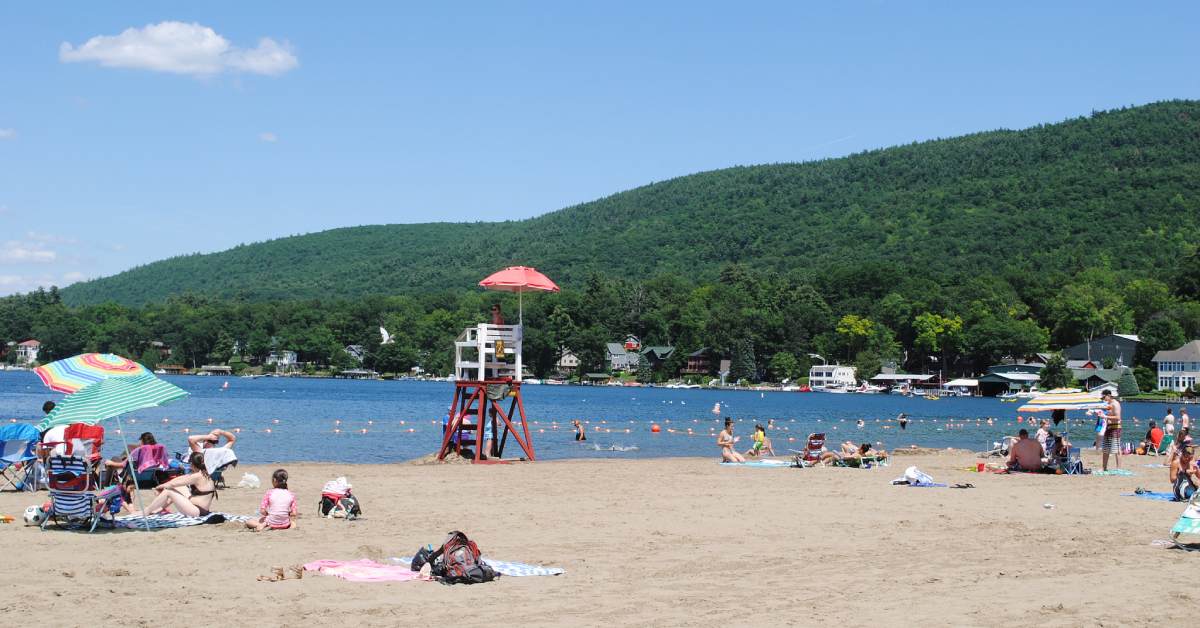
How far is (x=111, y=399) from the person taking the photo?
12.7 metres

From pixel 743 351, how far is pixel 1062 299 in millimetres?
35295

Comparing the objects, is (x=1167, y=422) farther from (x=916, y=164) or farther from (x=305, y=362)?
(x=916, y=164)

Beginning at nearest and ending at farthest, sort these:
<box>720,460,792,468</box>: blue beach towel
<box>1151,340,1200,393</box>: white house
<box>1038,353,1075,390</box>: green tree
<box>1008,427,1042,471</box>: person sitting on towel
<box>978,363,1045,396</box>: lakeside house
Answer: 1. <box>1008,427,1042,471</box>: person sitting on towel
2. <box>720,460,792,468</box>: blue beach towel
3. <box>1151,340,1200,393</box>: white house
4. <box>1038,353,1075,390</box>: green tree
5. <box>978,363,1045,396</box>: lakeside house

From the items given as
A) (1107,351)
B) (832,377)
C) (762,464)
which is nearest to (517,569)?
(762,464)

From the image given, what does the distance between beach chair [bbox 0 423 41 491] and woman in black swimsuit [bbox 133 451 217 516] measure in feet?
12.1

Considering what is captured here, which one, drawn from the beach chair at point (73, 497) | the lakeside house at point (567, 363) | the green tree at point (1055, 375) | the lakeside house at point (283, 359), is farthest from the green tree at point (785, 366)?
the beach chair at point (73, 497)

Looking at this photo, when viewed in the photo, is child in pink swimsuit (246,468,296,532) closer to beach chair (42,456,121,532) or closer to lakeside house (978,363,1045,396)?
beach chair (42,456,121,532)

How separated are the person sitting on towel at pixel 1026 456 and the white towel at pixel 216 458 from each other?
14113 mm

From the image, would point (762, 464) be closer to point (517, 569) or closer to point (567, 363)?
point (517, 569)

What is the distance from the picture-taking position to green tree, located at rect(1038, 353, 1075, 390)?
10178 centimetres

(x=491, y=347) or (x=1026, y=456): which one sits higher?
(x=491, y=347)

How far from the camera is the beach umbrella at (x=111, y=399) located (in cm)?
1234

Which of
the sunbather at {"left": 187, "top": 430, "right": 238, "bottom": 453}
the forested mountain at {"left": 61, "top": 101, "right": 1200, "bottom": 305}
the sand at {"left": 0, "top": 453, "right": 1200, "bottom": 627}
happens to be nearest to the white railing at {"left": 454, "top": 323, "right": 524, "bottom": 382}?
the sand at {"left": 0, "top": 453, "right": 1200, "bottom": 627}

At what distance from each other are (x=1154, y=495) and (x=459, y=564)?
12349mm
